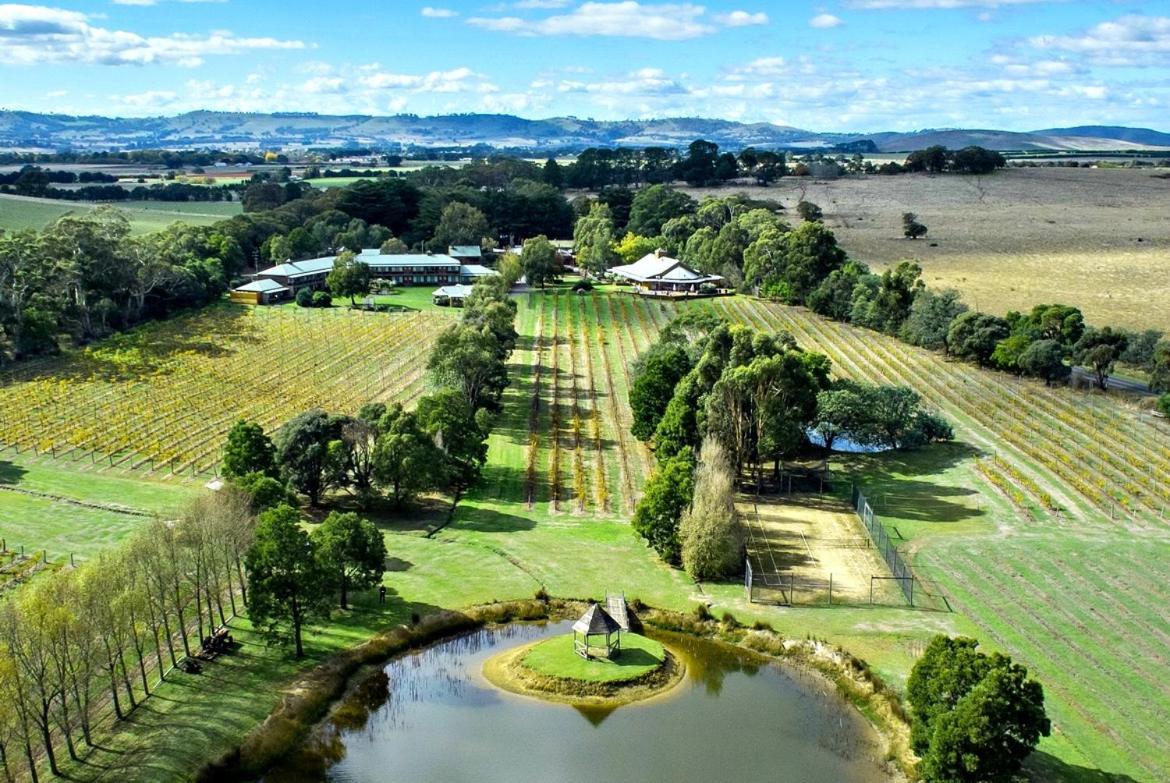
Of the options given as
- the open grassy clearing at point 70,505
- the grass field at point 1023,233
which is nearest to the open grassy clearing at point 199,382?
the open grassy clearing at point 70,505

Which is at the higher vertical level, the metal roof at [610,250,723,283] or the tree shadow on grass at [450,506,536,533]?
the metal roof at [610,250,723,283]

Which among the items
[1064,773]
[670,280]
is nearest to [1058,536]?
[1064,773]

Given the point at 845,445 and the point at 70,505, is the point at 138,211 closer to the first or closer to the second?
the point at 70,505

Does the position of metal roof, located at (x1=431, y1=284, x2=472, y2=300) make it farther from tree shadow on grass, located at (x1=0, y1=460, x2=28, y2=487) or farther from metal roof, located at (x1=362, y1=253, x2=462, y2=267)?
tree shadow on grass, located at (x1=0, y1=460, x2=28, y2=487)

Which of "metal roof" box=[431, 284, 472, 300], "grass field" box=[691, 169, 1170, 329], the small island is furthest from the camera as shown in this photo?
"metal roof" box=[431, 284, 472, 300]

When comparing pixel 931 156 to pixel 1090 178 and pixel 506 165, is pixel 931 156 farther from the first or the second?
pixel 506 165

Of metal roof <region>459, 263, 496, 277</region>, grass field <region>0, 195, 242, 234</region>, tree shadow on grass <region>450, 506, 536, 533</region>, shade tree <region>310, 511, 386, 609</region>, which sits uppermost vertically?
grass field <region>0, 195, 242, 234</region>

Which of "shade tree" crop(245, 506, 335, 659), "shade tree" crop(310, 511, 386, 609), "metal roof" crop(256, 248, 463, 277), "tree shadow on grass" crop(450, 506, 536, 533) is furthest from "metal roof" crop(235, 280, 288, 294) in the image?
"shade tree" crop(245, 506, 335, 659)

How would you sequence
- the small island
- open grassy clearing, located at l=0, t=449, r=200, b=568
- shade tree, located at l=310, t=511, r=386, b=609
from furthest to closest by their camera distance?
open grassy clearing, located at l=0, t=449, r=200, b=568, shade tree, located at l=310, t=511, r=386, b=609, the small island
